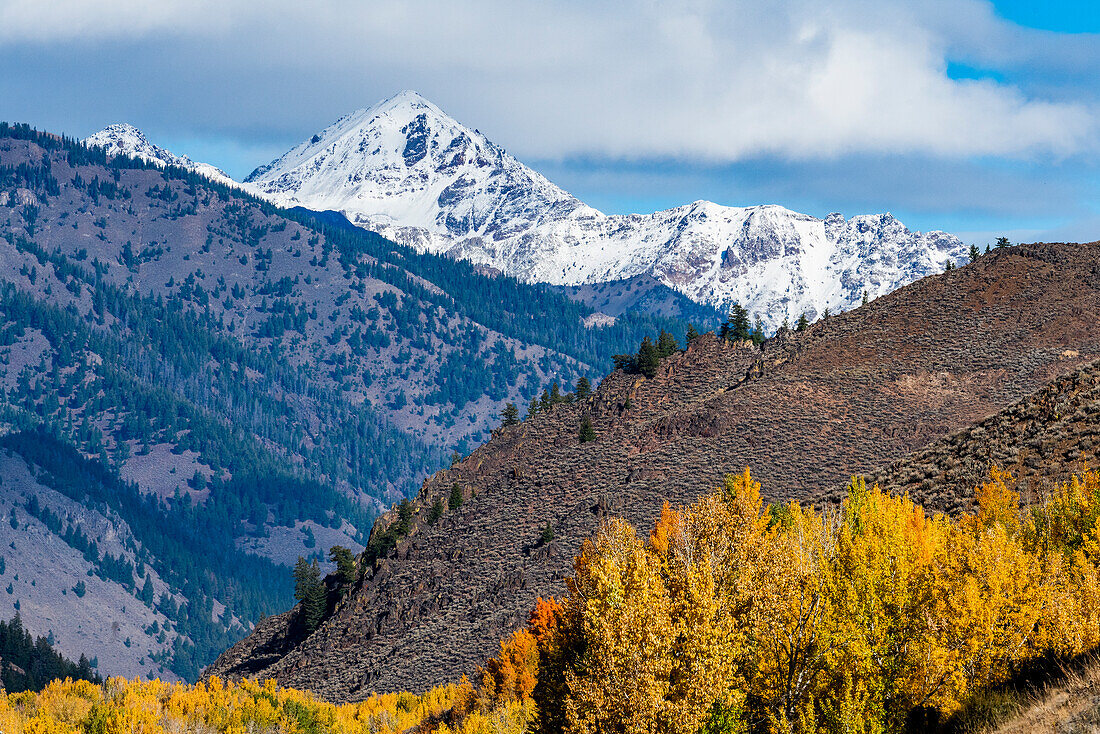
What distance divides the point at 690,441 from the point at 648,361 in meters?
16.9

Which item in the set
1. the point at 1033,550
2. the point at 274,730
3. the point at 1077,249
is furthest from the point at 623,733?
the point at 1077,249

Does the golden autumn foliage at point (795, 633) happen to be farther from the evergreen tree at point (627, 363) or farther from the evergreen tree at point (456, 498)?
the evergreen tree at point (627, 363)

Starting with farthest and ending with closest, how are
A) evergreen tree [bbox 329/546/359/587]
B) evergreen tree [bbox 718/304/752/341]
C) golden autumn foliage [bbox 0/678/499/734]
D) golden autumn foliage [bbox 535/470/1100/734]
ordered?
evergreen tree [bbox 718/304/752/341]
evergreen tree [bbox 329/546/359/587]
golden autumn foliage [bbox 0/678/499/734]
golden autumn foliage [bbox 535/470/1100/734]

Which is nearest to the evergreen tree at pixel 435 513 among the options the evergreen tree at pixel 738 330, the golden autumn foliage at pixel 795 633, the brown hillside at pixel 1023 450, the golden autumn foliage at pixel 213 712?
the golden autumn foliage at pixel 213 712

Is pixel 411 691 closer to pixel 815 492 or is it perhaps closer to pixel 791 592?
pixel 815 492

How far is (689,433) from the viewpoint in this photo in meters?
103

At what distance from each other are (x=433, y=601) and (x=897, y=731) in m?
70.8

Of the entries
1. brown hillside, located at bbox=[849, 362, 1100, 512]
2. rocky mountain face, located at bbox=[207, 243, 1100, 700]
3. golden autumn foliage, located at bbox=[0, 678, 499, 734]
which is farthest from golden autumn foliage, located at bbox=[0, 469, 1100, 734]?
rocky mountain face, located at bbox=[207, 243, 1100, 700]

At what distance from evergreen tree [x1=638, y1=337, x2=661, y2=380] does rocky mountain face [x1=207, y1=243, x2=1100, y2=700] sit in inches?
36.9

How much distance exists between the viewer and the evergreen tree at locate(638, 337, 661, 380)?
116 metres

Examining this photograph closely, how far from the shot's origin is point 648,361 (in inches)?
4589

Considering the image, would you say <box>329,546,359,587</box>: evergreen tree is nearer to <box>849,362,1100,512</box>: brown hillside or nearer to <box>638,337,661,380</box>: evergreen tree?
<box>638,337,661,380</box>: evergreen tree

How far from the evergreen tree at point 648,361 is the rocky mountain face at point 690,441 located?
938 millimetres

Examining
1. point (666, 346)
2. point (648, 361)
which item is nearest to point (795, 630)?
point (648, 361)
